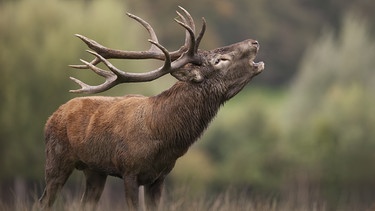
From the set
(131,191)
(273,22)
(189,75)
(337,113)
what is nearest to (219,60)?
(189,75)

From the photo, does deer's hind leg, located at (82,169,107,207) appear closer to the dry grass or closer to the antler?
the dry grass

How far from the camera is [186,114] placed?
12.9m

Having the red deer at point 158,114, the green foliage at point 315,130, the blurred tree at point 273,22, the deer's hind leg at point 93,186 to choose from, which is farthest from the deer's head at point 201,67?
the blurred tree at point 273,22

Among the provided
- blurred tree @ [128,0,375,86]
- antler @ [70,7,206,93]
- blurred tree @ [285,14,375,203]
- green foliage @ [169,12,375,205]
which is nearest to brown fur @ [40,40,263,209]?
antler @ [70,7,206,93]

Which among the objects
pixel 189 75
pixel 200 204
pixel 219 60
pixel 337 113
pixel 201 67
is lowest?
pixel 200 204

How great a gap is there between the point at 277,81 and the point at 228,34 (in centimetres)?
765

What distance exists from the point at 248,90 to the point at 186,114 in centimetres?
6626

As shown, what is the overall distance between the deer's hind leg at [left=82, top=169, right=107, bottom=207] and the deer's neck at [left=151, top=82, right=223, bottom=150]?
3.65 ft

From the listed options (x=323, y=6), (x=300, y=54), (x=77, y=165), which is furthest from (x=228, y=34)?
(x=77, y=165)

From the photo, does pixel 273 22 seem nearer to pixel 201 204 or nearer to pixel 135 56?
pixel 135 56

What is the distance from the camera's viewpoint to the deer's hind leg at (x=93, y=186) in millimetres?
13523

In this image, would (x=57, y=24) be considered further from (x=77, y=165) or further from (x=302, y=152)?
(x=77, y=165)

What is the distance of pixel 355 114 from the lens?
53031 mm

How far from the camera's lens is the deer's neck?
12875 millimetres
